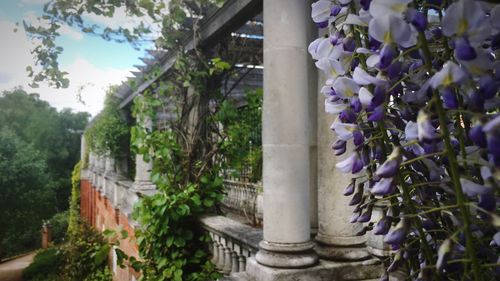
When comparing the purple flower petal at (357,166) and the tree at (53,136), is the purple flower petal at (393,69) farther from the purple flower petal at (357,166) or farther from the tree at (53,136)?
the tree at (53,136)

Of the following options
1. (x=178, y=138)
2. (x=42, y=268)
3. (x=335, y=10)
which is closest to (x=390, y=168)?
(x=335, y=10)

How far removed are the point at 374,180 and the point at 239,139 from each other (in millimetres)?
3591

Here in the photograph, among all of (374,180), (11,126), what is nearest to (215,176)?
(374,180)

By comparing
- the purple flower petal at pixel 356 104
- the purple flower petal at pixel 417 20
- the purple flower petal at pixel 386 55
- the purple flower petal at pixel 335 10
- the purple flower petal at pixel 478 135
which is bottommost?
the purple flower petal at pixel 478 135

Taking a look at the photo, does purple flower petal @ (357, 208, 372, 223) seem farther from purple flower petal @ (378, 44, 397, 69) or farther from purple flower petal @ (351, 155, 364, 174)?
purple flower petal @ (378, 44, 397, 69)

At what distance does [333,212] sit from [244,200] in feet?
21.7

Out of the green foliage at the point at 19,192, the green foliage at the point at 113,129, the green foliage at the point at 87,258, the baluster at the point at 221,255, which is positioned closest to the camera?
the baluster at the point at 221,255

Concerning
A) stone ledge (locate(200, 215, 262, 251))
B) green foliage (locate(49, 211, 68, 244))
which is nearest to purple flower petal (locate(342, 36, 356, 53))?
stone ledge (locate(200, 215, 262, 251))

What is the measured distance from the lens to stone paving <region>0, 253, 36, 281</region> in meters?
21.0

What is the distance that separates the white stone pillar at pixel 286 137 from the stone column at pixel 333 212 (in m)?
0.12

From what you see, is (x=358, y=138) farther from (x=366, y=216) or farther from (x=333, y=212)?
(x=333, y=212)

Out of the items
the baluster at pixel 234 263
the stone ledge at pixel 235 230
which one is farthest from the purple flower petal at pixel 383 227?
the baluster at pixel 234 263

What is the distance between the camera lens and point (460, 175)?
63 centimetres

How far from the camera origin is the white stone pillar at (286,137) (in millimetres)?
2330
